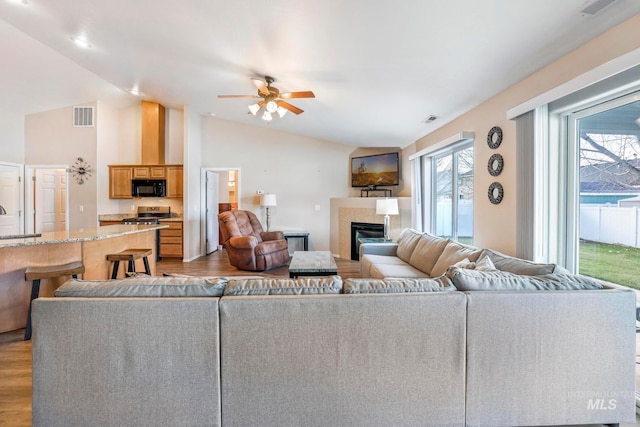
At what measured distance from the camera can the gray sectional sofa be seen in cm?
142

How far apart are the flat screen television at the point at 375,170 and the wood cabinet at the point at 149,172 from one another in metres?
4.09

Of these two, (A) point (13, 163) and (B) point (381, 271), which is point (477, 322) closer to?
(B) point (381, 271)

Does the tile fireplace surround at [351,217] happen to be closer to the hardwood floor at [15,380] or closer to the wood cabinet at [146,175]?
the wood cabinet at [146,175]

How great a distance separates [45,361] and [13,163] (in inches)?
261

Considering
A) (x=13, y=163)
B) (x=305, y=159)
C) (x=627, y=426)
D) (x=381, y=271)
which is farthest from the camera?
(x=305, y=159)

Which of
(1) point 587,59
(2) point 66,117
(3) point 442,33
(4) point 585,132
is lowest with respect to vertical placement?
(4) point 585,132

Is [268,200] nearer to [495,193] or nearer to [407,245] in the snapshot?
[407,245]

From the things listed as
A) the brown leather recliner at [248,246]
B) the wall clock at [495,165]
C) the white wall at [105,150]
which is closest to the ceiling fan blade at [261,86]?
the brown leather recliner at [248,246]

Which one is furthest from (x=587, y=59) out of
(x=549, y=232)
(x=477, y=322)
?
(x=477, y=322)

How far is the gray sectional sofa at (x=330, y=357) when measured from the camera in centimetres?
142

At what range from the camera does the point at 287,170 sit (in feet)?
21.9

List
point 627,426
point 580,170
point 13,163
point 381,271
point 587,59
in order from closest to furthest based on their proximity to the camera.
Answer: point 627,426
point 587,59
point 580,170
point 381,271
point 13,163

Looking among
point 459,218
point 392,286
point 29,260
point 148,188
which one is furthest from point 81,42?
point 459,218

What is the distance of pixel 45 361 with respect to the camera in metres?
1.41
